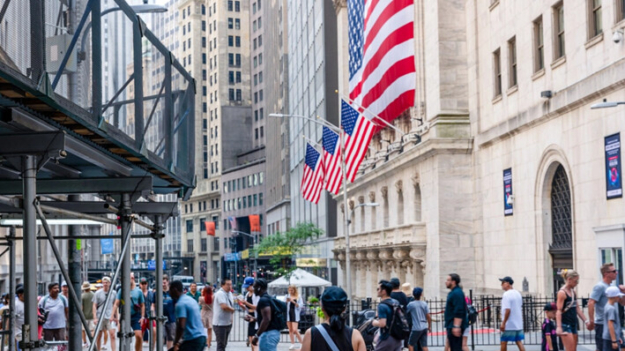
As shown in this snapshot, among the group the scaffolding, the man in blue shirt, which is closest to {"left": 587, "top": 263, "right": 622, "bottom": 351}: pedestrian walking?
the man in blue shirt

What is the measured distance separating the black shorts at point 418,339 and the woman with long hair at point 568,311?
2.90m

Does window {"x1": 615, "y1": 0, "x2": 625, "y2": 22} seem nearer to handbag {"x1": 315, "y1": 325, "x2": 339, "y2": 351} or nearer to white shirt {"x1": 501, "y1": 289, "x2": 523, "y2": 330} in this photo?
white shirt {"x1": 501, "y1": 289, "x2": 523, "y2": 330}

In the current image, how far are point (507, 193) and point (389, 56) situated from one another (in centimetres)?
1006

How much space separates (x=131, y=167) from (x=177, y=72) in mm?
2091

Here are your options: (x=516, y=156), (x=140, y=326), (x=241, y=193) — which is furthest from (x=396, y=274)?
(x=241, y=193)

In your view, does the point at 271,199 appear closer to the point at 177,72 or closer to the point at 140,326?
the point at 140,326

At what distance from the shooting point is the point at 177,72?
41.1 feet

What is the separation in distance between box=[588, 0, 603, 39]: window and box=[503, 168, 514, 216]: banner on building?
877 centimetres

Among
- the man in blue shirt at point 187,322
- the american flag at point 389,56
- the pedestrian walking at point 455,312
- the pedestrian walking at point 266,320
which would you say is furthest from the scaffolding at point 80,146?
the american flag at point 389,56

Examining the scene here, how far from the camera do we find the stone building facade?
28062 millimetres

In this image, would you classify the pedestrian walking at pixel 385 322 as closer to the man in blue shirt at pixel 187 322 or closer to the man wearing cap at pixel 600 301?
the man in blue shirt at pixel 187 322

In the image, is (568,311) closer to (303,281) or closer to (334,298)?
(334,298)

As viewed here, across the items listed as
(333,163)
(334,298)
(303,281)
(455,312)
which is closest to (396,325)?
(455,312)

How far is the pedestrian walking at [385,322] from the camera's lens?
1444 cm
